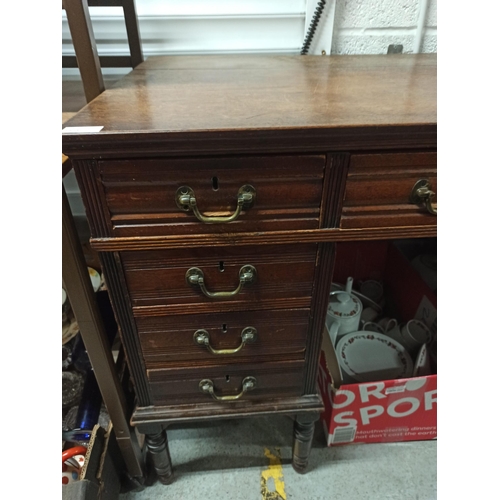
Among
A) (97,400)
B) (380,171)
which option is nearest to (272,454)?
(97,400)

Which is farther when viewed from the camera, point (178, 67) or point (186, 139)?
point (178, 67)

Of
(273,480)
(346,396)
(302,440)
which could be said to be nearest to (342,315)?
(346,396)

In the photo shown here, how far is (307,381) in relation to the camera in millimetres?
791

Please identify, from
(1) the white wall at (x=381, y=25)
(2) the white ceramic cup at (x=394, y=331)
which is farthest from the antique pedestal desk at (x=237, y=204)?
(2) the white ceramic cup at (x=394, y=331)

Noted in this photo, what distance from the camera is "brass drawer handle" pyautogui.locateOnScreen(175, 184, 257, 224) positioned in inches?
20.6

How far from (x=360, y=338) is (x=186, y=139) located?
82 centimetres

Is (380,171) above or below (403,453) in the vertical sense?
above

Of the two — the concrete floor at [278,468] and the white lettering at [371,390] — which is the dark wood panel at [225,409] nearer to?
the white lettering at [371,390]

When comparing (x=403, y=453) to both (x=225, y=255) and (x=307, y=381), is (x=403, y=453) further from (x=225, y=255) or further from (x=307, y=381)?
(x=225, y=255)

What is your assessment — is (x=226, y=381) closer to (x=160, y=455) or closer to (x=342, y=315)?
(x=160, y=455)

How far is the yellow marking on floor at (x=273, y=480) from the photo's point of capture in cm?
92

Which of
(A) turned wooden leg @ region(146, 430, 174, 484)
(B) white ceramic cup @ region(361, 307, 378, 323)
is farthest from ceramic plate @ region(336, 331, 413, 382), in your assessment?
(A) turned wooden leg @ region(146, 430, 174, 484)

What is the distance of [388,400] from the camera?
0.93 meters

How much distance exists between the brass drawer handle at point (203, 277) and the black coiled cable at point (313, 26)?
0.71 meters
